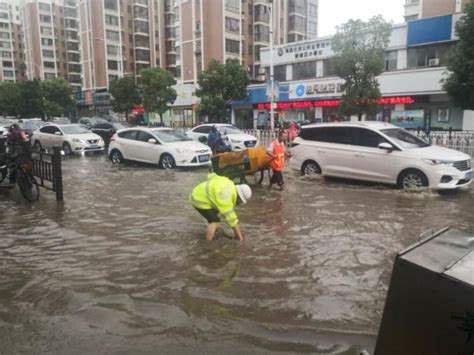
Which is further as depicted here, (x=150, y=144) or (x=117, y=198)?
(x=150, y=144)

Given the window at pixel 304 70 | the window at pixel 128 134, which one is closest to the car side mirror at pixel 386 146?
the window at pixel 128 134

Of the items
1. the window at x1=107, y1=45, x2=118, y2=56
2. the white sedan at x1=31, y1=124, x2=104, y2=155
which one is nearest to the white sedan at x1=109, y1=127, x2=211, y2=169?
the white sedan at x1=31, y1=124, x2=104, y2=155

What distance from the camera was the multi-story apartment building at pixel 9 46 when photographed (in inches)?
3711

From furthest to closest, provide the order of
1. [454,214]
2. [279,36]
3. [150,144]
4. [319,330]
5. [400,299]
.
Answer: [279,36] < [150,144] < [454,214] < [319,330] < [400,299]

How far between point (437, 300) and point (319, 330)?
193 cm

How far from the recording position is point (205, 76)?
112 ft

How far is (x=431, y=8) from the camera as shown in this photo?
38.9 metres

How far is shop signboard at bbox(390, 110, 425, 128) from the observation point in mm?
27850

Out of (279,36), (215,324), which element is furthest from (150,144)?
(279,36)

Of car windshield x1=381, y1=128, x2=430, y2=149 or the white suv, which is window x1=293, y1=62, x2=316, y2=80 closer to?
the white suv

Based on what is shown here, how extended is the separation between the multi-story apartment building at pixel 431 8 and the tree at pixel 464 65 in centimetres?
2158

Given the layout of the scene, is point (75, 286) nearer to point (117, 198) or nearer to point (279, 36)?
point (117, 198)

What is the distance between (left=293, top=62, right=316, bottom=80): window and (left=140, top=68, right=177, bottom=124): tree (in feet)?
37.1

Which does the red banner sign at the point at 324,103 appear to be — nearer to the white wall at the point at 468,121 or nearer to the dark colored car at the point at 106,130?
the white wall at the point at 468,121
